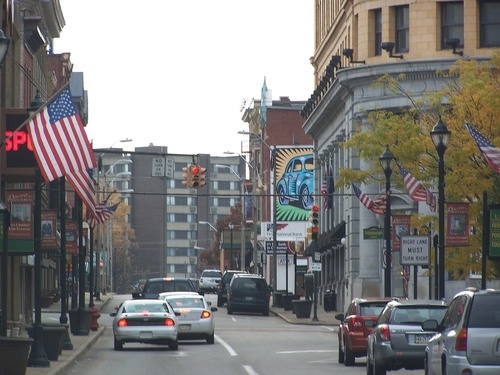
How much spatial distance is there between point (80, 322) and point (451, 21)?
24.1 m

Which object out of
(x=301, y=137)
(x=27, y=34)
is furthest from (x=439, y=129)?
(x=301, y=137)

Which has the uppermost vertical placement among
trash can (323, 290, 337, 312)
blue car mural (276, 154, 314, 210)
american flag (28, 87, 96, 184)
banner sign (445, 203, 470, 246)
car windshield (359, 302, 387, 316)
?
blue car mural (276, 154, 314, 210)

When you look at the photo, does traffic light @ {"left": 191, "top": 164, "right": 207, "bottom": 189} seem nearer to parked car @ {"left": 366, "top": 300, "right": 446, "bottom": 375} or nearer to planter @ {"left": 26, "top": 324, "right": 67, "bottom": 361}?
planter @ {"left": 26, "top": 324, "right": 67, "bottom": 361}

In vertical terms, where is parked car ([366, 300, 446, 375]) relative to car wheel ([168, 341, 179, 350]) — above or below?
above

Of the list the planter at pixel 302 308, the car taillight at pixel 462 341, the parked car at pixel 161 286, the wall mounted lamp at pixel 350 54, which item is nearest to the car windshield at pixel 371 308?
the car taillight at pixel 462 341

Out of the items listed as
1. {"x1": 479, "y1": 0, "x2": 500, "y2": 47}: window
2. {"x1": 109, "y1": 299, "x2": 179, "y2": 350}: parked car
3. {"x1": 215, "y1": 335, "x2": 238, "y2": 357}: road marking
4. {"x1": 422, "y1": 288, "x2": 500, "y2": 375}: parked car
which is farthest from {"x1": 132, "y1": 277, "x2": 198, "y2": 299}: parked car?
{"x1": 422, "y1": 288, "x2": 500, "y2": 375}: parked car

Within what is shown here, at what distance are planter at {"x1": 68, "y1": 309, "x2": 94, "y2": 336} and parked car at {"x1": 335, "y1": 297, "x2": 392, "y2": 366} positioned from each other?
13.8m

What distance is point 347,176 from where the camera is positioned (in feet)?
146

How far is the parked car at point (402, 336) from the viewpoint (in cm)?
2411

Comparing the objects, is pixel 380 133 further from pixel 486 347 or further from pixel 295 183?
pixel 295 183

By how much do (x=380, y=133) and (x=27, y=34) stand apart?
16.3m

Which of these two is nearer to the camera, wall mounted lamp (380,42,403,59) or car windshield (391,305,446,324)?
car windshield (391,305,446,324)

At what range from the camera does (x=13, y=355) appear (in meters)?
23.2

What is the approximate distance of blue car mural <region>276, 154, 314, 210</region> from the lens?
92.8m
